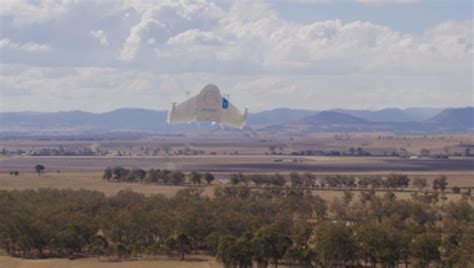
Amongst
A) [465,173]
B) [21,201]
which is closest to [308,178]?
[465,173]

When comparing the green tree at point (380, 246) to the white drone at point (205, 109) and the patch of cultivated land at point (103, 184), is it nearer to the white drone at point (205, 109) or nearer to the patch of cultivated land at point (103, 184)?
the white drone at point (205, 109)

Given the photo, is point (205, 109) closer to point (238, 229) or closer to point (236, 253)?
point (236, 253)

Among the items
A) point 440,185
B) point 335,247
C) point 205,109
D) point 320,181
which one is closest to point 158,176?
point 320,181

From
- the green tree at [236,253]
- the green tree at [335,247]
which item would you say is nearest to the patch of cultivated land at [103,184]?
the green tree at [335,247]

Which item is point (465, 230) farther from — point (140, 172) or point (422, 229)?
point (140, 172)

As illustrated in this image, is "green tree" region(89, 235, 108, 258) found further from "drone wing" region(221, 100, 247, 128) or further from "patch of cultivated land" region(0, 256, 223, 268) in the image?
"drone wing" region(221, 100, 247, 128)

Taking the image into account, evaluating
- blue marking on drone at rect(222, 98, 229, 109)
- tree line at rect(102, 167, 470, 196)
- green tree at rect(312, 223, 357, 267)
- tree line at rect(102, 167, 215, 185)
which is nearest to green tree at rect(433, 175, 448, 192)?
tree line at rect(102, 167, 470, 196)
